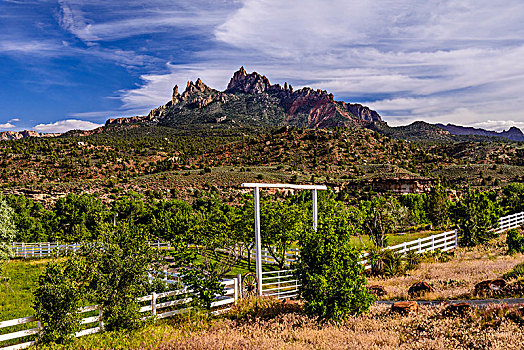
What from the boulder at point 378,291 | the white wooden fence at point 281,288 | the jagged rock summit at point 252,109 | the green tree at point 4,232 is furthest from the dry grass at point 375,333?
the jagged rock summit at point 252,109

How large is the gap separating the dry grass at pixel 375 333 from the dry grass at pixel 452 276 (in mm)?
2903

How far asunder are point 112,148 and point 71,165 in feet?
43.6

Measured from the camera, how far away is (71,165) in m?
66.2

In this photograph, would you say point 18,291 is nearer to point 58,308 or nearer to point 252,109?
point 58,308

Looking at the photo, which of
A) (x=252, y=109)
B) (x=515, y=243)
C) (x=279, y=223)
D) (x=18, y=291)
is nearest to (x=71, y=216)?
(x=18, y=291)

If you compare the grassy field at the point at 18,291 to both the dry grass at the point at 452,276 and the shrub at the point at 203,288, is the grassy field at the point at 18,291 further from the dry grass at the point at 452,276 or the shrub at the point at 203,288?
the dry grass at the point at 452,276

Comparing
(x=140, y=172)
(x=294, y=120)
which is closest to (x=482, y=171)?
(x=140, y=172)

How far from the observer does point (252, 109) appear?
145 meters

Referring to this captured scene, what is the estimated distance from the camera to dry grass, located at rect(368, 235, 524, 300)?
452 inches

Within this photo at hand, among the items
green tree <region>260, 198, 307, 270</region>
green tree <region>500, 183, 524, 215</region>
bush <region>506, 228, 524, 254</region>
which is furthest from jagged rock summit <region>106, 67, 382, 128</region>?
bush <region>506, 228, 524, 254</region>

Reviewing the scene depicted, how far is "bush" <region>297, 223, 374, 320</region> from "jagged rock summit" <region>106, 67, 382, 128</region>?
108437 mm

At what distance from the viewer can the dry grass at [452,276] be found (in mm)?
11485

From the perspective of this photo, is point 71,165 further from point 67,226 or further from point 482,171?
point 482,171

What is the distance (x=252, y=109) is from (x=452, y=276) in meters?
135
